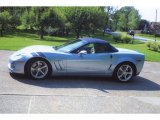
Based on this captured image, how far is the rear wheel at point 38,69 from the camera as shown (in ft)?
26.3

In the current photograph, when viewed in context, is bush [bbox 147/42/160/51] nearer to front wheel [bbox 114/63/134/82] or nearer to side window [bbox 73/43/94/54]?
front wheel [bbox 114/63/134/82]

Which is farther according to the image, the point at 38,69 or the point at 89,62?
the point at 89,62

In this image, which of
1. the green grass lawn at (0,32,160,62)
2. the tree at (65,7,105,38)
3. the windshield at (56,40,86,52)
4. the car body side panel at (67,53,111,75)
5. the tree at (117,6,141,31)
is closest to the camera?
the car body side panel at (67,53,111,75)

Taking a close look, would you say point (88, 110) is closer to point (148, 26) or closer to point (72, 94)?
point (72, 94)

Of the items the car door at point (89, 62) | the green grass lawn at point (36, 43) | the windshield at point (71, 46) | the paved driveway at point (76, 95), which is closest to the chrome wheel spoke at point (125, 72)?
the paved driveway at point (76, 95)

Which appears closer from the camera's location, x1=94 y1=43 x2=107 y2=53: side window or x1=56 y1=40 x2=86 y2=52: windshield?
x1=56 y1=40 x2=86 y2=52: windshield

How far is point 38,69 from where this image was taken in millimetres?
8062

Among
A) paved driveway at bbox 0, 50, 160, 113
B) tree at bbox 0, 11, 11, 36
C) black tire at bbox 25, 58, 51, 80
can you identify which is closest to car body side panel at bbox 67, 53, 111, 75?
paved driveway at bbox 0, 50, 160, 113

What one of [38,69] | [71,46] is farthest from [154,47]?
[38,69]

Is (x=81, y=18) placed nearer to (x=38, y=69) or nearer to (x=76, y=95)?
(x=38, y=69)

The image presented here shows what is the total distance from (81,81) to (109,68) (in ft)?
3.26

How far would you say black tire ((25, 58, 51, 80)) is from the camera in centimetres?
800

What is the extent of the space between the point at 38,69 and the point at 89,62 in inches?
59.0

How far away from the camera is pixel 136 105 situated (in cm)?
645
